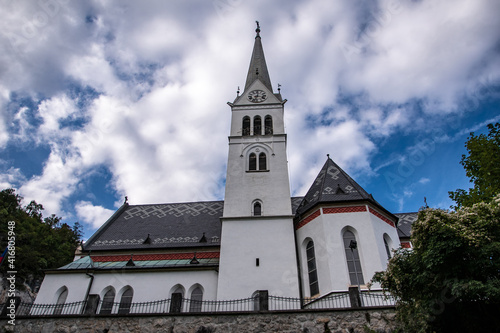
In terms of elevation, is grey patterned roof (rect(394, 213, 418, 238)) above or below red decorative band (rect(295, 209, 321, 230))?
above

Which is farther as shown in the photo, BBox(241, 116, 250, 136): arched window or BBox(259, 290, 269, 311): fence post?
Result: BBox(241, 116, 250, 136): arched window

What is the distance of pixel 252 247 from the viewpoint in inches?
756

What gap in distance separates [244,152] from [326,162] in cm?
607

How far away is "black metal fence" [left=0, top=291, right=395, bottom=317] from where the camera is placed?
14109mm

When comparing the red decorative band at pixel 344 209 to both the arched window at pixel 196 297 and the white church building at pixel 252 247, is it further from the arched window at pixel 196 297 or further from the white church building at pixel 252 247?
the arched window at pixel 196 297

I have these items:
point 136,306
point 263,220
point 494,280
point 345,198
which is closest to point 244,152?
point 263,220

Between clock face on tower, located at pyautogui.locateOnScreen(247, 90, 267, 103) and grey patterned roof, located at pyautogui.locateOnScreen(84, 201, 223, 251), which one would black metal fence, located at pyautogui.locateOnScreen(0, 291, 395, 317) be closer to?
grey patterned roof, located at pyautogui.locateOnScreen(84, 201, 223, 251)

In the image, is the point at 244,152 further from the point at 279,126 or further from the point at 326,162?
the point at 326,162

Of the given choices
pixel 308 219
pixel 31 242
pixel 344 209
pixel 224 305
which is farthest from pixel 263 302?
pixel 31 242

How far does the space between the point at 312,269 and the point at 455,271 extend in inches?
352

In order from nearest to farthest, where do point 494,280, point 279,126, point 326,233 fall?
1. point 494,280
2. point 326,233
3. point 279,126

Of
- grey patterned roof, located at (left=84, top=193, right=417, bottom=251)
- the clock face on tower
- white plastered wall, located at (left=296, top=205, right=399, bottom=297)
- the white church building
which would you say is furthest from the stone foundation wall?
the clock face on tower

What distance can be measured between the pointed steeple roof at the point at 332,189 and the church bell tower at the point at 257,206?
1633mm

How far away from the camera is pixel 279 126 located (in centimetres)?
2558
